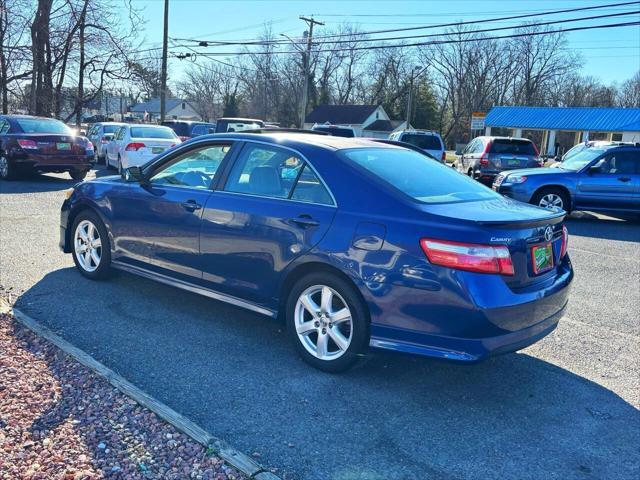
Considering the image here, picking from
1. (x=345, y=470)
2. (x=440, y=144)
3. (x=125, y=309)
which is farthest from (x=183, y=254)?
(x=440, y=144)

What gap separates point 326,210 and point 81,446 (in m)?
2.04

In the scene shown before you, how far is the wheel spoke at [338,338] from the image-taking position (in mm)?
3863

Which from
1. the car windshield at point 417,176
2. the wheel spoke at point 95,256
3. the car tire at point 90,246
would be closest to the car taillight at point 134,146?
the car tire at point 90,246

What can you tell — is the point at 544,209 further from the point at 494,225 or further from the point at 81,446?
the point at 81,446

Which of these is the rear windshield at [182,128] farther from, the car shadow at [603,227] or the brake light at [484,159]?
the car shadow at [603,227]

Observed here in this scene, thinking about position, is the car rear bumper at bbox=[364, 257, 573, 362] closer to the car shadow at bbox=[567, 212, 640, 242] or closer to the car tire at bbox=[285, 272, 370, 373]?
the car tire at bbox=[285, 272, 370, 373]

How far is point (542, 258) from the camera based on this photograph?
3809mm

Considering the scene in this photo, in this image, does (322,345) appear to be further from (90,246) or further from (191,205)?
(90,246)

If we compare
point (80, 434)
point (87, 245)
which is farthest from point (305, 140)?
point (87, 245)

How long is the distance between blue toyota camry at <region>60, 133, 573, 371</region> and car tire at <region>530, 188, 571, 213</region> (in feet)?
26.3

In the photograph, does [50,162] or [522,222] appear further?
[50,162]

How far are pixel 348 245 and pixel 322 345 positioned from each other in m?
0.75

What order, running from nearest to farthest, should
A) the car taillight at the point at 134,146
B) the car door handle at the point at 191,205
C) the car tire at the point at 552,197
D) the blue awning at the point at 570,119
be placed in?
1. the car door handle at the point at 191,205
2. the car tire at the point at 552,197
3. the car taillight at the point at 134,146
4. the blue awning at the point at 570,119

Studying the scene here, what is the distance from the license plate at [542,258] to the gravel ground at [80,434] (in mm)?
2250
